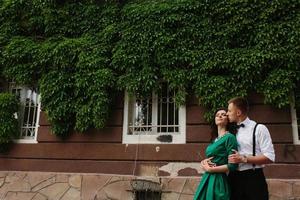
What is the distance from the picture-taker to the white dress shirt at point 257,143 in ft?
12.0

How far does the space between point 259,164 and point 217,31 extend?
13.7 ft

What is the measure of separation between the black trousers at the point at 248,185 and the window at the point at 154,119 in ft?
11.9

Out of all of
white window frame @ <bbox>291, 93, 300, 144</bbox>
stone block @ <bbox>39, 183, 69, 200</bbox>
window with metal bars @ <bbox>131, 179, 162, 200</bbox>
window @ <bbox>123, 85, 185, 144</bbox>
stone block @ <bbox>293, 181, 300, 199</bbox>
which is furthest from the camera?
stone block @ <bbox>39, 183, 69, 200</bbox>

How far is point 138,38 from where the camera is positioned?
25.2ft

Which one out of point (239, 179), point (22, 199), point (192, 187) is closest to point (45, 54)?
point (22, 199)

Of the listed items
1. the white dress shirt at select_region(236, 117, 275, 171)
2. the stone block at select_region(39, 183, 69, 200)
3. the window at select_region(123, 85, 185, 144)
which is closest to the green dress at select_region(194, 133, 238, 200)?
the white dress shirt at select_region(236, 117, 275, 171)

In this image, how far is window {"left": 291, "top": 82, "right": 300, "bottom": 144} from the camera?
6594 mm

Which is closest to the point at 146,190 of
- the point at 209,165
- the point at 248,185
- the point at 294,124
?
the point at 294,124

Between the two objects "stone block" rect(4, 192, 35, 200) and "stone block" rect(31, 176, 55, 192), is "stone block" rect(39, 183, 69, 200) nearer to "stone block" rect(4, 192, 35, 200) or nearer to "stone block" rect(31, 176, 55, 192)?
"stone block" rect(31, 176, 55, 192)

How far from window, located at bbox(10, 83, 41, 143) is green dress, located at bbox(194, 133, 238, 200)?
5.75m

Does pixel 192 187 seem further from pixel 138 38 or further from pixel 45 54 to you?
pixel 45 54

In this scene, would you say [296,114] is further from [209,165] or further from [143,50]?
[209,165]

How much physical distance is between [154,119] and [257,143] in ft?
13.6

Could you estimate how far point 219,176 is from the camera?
373 cm
